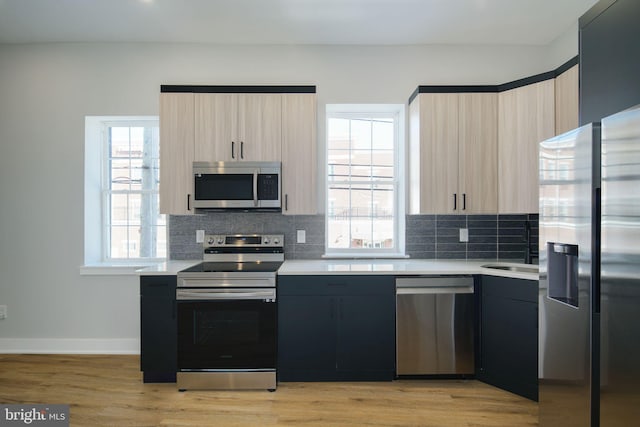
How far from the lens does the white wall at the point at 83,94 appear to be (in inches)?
127

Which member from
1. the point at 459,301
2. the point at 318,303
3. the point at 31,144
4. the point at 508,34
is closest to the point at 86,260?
the point at 31,144

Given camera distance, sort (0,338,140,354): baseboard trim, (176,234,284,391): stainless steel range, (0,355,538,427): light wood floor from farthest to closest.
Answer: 1. (0,338,140,354): baseboard trim
2. (176,234,284,391): stainless steel range
3. (0,355,538,427): light wood floor

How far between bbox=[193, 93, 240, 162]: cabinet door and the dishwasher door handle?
170cm

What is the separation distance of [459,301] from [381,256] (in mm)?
835

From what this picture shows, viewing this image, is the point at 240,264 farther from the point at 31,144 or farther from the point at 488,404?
the point at 31,144

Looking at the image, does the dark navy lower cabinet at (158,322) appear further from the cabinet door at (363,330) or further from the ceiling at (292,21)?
the ceiling at (292,21)

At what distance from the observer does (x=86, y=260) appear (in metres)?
3.27

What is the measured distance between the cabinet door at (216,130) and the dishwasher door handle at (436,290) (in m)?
1.70

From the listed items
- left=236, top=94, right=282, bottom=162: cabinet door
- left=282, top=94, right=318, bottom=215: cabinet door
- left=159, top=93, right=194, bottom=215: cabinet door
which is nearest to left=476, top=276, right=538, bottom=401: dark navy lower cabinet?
left=282, top=94, right=318, bottom=215: cabinet door

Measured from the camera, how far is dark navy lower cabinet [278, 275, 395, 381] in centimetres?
259

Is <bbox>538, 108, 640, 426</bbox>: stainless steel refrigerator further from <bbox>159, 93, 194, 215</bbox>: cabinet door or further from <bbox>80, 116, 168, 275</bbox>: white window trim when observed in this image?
<bbox>80, 116, 168, 275</bbox>: white window trim

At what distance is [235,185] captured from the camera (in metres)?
2.84

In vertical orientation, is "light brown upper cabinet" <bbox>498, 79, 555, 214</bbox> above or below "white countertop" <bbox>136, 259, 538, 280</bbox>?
above

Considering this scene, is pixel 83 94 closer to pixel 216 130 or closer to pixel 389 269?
pixel 216 130
